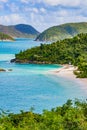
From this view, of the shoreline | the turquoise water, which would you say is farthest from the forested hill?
the turquoise water

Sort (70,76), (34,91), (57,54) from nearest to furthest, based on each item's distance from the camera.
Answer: (34,91) → (70,76) → (57,54)

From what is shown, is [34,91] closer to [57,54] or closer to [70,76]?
[70,76]

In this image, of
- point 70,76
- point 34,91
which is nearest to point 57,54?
point 70,76

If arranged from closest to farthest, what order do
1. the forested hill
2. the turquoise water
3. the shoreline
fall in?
the turquoise water → the shoreline → the forested hill

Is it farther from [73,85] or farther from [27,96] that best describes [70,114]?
[73,85]

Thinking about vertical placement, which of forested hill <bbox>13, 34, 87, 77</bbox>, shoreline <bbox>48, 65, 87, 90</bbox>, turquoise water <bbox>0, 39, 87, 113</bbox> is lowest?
shoreline <bbox>48, 65, 87, 90</bbox>

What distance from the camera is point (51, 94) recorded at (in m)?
53.3

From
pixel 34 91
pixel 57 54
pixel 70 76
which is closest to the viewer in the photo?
pixel 34 91

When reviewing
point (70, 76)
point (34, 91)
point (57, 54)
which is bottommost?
point (70, 76)

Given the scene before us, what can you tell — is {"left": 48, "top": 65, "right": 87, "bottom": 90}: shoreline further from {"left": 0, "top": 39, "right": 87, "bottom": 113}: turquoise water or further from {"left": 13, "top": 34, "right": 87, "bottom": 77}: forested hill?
{"left": 13, "top": 34, "right": 87, "bottom": 77}: forested hill

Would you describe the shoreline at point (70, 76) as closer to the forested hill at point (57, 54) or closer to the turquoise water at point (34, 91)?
the turquoise water at point (34, 91)

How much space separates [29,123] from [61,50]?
3229 inches

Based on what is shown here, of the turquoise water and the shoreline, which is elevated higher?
the turquoise water

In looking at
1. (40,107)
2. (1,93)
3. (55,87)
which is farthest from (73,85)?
(40,107)
